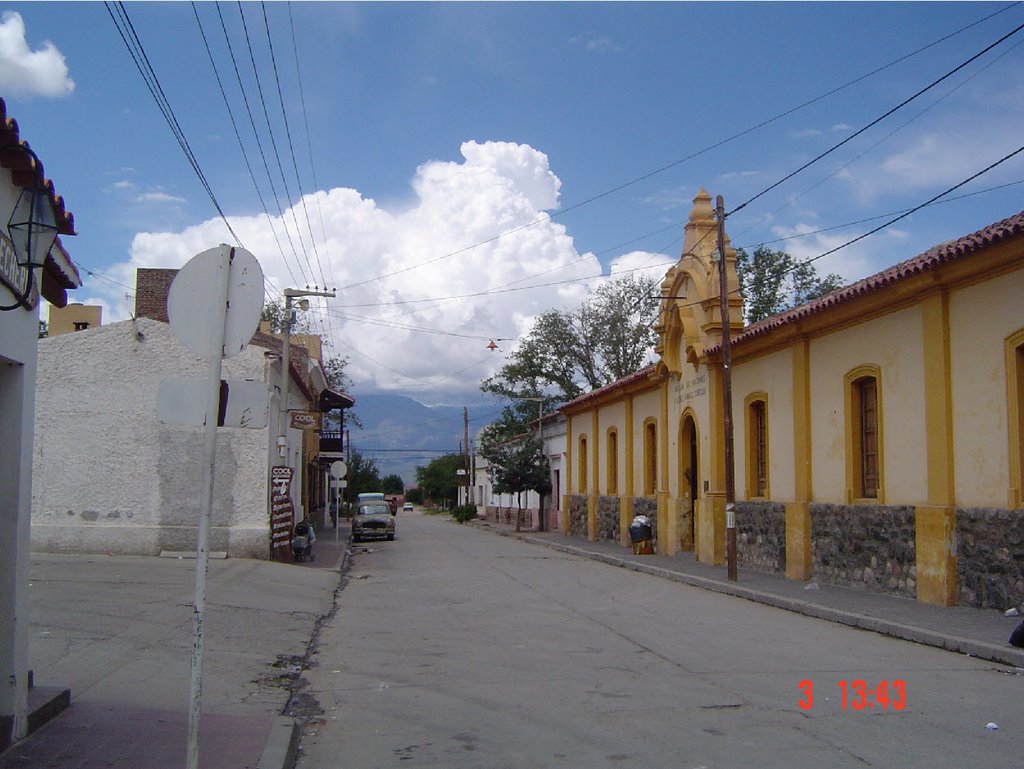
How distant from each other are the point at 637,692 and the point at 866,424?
11.0 metres

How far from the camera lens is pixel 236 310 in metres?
5.32

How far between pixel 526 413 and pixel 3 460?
61731 mm

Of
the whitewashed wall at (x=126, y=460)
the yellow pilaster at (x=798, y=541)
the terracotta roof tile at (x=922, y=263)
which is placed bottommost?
the yellow pilaster at (x=798, y=541)

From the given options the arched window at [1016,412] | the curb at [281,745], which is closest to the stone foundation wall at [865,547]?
the arched window at [1016,412]

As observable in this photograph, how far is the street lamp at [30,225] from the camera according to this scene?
6.33m

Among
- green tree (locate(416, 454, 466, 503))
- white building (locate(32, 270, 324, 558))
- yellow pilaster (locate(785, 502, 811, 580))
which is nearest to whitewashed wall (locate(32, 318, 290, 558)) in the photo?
white building (locate(32, 270, 324, 558))

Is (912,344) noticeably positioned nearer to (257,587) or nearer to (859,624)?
(859,624)

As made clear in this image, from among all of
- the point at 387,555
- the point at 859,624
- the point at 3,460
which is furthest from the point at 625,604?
the point at 387,555

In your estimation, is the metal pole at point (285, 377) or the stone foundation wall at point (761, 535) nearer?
the stone foundation wall at point (761, 535)

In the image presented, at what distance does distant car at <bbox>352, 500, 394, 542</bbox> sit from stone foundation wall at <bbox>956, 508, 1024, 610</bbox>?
26.7 m

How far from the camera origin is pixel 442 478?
102 meters

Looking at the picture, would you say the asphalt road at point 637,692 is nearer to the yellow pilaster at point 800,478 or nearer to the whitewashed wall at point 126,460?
the yellow pilaster at point 800,478

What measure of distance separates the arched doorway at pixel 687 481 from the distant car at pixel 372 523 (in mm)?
14717

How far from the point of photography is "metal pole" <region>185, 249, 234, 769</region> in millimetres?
4992
